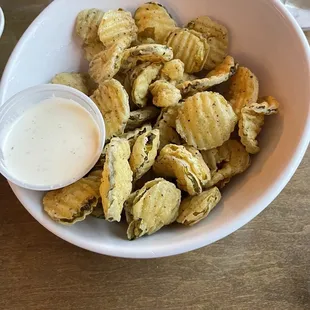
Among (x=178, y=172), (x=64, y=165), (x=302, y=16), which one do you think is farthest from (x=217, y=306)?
(x=302, y=16)

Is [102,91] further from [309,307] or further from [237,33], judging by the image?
[309,307]

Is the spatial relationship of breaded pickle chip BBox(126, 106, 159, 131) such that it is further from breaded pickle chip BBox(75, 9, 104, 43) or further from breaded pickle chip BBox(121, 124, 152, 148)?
breaded pickle chip BBox(75, 9, 104, 43)

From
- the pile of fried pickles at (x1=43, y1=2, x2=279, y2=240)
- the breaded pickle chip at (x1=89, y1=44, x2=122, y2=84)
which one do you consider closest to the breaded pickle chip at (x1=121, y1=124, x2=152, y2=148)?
the pile of fried pickles at (x1=43, y1=2, x2=279, y2=240)

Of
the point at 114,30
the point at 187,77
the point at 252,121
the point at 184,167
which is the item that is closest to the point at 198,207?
the point at 184,167

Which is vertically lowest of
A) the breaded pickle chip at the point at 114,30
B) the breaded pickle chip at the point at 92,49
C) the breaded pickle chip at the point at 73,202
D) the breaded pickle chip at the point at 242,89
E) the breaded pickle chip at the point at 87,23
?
the breaded pickle chip at the point at 73,202

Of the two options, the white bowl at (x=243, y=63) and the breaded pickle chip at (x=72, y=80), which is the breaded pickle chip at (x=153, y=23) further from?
the breaded pickle chip at (x=72, y=80)

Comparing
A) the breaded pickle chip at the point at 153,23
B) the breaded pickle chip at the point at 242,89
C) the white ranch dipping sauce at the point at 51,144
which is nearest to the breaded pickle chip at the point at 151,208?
the white ranch dipping sauce at the point at 51,144
